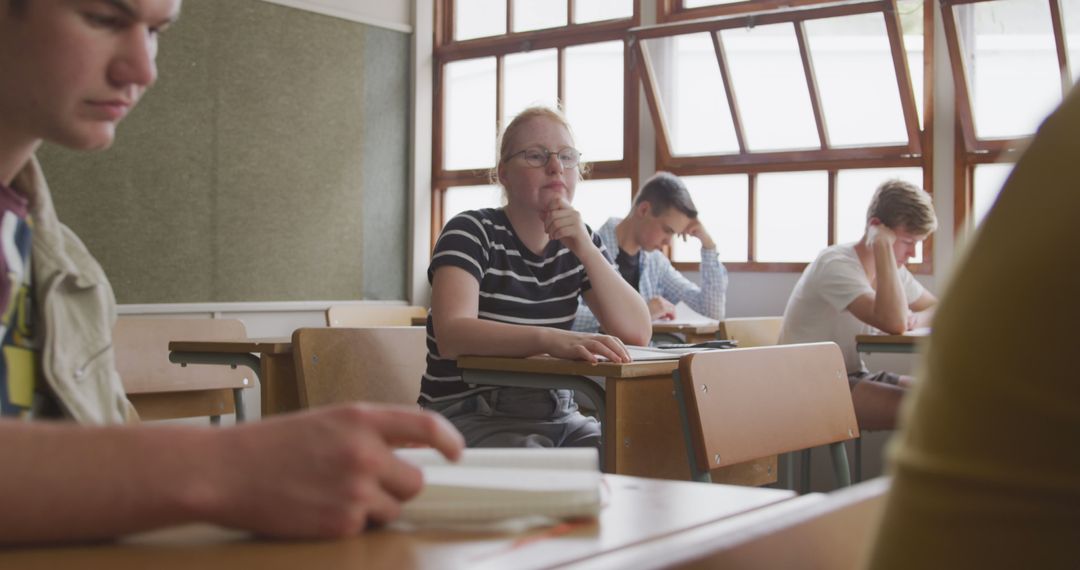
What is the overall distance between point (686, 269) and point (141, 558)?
541cm

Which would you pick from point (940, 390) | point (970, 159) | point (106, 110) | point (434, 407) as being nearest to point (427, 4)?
point (970, 159)

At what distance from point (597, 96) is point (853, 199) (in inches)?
63.5

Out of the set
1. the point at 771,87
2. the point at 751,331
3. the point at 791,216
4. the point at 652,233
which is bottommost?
the point at 751,331

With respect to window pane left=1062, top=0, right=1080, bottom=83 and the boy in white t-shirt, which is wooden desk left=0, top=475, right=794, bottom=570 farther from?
window pane left=1062, top=0, right=1080, bottom=83

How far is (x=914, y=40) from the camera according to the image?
5.18m

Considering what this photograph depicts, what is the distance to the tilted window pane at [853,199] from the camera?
212 inches

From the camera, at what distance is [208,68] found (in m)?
5.98

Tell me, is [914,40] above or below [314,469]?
above

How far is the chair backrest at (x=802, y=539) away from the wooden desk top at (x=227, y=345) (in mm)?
2510

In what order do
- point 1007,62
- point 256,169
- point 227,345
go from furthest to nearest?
1. point 256,169
2. point 1007,62
3. point 227,345

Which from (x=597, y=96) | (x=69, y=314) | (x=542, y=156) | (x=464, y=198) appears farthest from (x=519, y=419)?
(x=464, y=198)

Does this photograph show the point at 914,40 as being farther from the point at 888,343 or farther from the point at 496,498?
the point at 496,498

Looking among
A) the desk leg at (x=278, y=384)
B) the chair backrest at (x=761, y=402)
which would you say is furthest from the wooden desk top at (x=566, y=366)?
the desk leg at (x=278, y=384)

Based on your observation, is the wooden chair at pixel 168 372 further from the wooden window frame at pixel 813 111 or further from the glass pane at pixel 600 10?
the glass pane at pixel 600 10
